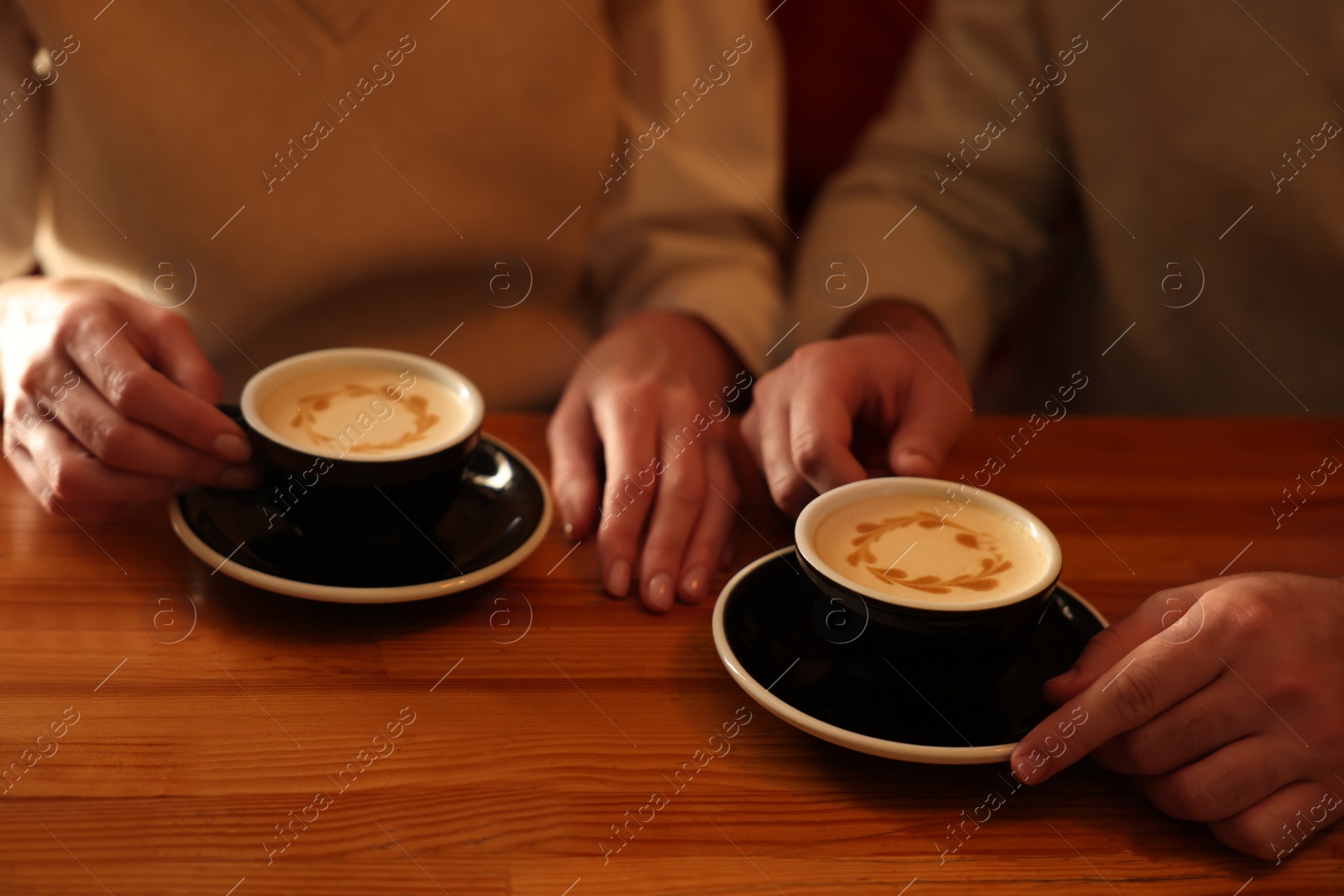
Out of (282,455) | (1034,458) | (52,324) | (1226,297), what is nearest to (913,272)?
(1034,458)

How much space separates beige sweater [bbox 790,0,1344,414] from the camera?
1.24m

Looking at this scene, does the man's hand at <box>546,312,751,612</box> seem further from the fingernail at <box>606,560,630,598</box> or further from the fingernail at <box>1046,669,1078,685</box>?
the fingernail at <box>1046,669,1078,685</box>

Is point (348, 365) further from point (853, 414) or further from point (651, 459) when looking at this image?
point (853, 414)

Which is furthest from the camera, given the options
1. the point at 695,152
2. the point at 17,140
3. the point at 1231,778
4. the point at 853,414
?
the point at 695,152

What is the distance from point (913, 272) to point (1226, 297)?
0.46 metres

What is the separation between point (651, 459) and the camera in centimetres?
96

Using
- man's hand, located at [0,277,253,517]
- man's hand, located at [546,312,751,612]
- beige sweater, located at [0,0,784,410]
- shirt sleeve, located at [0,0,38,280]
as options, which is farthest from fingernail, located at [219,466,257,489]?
shirt sleeve, located at [0,0,38,280]

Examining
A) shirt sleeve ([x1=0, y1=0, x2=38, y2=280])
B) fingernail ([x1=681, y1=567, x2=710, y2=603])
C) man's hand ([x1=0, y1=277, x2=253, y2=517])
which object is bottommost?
fingernail ([x1=681, y1=567, x2=710, y2=603])

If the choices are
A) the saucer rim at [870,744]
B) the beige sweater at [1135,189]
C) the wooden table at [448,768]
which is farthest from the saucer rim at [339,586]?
the beige sweater at [1135,189]

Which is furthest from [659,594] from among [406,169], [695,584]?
[406,169]

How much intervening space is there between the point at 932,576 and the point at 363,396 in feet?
1.64

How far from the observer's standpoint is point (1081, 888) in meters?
0.58

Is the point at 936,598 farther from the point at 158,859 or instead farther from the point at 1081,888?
the point at 158,859

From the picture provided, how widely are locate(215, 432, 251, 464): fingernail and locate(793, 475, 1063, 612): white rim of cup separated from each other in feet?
1.45
